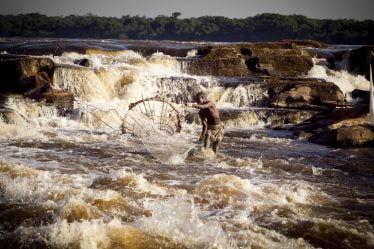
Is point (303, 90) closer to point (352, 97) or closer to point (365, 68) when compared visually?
point (352, 97)

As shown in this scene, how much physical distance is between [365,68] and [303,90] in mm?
6672

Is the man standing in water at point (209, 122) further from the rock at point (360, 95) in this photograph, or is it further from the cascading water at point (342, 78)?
the cascading water at point (342, 78)

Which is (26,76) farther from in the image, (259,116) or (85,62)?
(259,116)

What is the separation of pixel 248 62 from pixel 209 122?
11249mm

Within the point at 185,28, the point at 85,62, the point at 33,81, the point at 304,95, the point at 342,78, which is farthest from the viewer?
the point at 185,28

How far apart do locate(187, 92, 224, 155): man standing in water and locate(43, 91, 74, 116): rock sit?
17.8 feet

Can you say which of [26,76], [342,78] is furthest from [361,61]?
[26,76]

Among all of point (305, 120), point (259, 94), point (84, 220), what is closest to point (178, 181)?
point (84, 220)

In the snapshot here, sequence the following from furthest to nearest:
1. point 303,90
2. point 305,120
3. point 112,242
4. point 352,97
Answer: point 352,97 < point 303,90 < point 305,120 < point 112,242

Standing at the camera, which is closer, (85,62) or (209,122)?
(209,122)

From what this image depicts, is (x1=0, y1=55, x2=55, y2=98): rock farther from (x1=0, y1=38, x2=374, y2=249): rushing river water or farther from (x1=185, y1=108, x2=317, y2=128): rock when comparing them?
(x1=185, y1=108, x2=317, y2=128): rock

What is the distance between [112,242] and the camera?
14.9 feet

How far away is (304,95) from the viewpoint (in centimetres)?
1509

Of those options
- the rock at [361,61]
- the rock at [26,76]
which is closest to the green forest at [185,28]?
the rock at [361,61]
